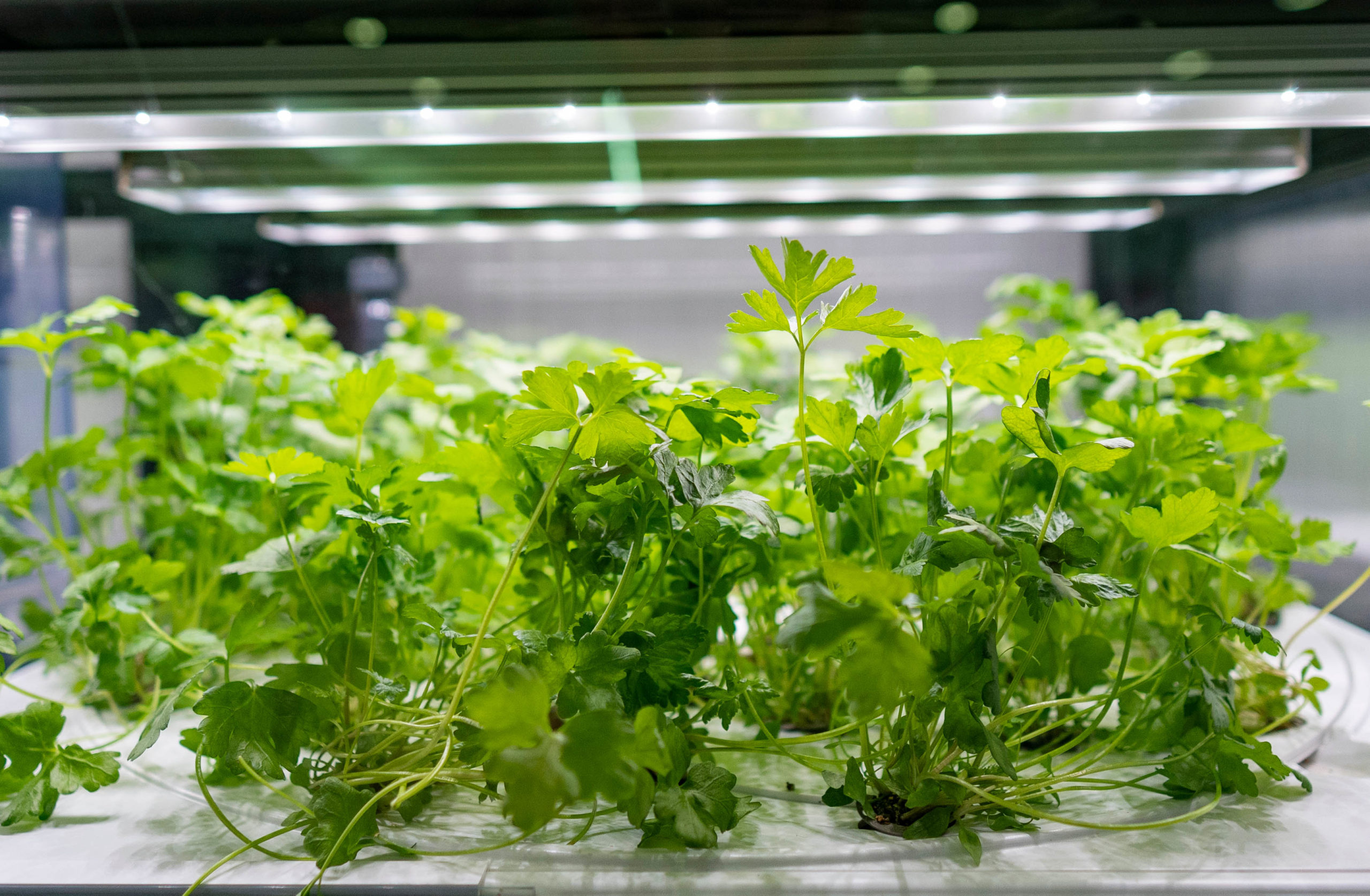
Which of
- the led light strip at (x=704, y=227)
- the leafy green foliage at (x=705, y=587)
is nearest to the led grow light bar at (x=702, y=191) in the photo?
the led light strip at (x=704, y=227)

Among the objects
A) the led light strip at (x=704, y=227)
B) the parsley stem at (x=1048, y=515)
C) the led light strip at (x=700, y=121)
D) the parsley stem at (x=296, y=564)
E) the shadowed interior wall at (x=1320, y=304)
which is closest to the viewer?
the parsley stem at (x=1048, y=515)

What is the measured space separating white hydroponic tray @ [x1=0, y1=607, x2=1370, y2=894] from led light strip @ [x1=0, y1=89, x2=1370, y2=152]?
0.72m

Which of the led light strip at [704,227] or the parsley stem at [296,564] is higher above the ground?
the led light strip at [704,227]

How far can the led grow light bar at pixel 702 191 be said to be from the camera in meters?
1.03

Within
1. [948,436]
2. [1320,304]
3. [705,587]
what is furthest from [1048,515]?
[1320,304]

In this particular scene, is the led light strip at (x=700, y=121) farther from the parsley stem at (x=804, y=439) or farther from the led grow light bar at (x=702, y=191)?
the parsley stem at (x=804, y=439)

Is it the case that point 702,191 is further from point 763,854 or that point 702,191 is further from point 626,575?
point 763,854

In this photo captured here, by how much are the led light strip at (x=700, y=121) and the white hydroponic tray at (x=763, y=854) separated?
0.72 meters

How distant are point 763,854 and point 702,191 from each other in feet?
2.83

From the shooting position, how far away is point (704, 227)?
1169 millimetres

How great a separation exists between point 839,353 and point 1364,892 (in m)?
1.02

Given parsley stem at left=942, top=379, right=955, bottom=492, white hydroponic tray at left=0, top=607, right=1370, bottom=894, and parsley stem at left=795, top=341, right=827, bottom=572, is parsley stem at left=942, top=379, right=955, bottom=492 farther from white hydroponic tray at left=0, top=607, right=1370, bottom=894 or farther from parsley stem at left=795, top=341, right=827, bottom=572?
white hydroponic tray at left=0, top=607, right=1370, bottom=894

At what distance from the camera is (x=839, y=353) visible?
135 centimetres

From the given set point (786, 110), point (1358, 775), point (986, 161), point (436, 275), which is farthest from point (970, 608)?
point (436, 275)
